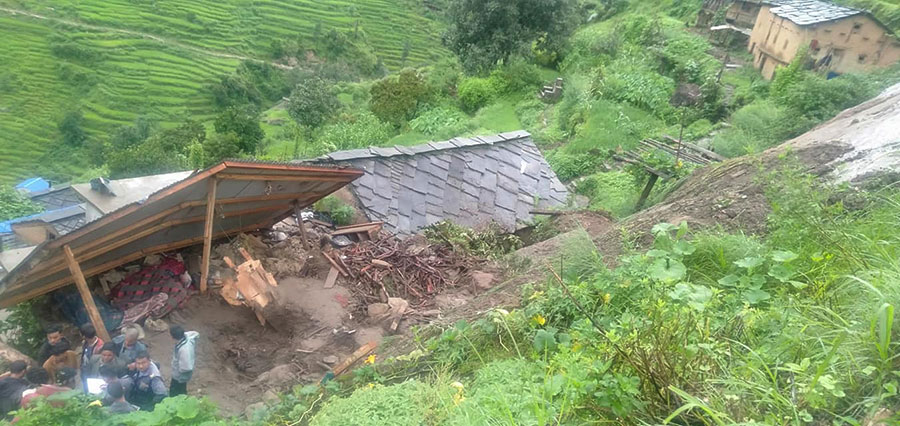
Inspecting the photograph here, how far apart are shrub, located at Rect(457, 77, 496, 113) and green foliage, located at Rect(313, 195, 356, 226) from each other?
480 inches

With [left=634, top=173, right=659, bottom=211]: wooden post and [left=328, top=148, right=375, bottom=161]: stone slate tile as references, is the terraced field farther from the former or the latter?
[left=634, top=173, right=659, bottom=211]: wooden post

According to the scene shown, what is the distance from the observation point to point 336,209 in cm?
960

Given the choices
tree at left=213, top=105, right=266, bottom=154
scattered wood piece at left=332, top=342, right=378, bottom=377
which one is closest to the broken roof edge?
scattered wood piece at left=332, top=342, right=378, bottom=377

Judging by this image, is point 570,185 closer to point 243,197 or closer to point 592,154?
point 592,154

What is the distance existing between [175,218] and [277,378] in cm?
244

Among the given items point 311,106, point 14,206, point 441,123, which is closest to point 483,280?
point 441,123

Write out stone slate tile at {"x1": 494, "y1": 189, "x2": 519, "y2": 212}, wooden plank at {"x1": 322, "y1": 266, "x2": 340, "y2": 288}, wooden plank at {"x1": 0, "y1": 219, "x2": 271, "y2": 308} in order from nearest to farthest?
wooden plank at {"x1": 0, "y1": 219, "x2": 271, "y2": 308} → wooden plank at {"x1": 322, "y1": 266, "x2": 340, "y2": 288} → stone slate tile at {"x1": 494, "y1": 189, "x2": 519, "y2": 212}

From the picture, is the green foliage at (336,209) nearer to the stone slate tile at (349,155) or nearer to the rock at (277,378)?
the stone slate tile at (349,155)

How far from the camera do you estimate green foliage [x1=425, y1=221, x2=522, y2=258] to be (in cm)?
932

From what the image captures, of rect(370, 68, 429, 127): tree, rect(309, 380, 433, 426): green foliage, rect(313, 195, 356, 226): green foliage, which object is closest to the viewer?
rect(309, 380, 433, 426): green foliage

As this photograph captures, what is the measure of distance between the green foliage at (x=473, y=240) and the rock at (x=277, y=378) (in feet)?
12.4

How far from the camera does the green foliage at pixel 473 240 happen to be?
367 inches

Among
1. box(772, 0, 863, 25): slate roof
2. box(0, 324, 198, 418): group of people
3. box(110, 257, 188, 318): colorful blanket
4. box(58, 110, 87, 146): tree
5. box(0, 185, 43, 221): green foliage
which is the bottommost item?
box(58, 110, 87, 146): tree

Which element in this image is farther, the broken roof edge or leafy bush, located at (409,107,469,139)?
leafy bush, located at (409,107,469,139)
